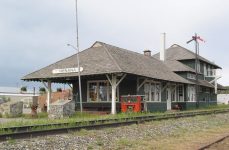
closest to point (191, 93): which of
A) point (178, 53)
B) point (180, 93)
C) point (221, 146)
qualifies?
point (180, 93)

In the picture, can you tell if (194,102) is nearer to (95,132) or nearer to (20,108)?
(20,108)

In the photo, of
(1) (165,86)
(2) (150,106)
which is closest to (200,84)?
(1) (165,86)

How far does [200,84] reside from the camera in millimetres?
38906

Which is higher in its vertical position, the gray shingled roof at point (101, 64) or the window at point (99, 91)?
the gray shingled roof at point (101, 64)

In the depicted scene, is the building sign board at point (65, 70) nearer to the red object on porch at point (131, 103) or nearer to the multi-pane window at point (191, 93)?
the red object on porch at point (131, 103)

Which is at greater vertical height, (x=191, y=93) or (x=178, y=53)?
(x=178, y=53)

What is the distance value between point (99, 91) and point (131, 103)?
428 centimetres

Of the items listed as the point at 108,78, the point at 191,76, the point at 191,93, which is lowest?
the point at 191,93

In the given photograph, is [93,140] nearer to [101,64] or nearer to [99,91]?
[101,64]

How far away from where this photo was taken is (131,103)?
22625mm

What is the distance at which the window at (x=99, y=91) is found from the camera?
2577 cm

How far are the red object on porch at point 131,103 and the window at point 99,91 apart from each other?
2949mm

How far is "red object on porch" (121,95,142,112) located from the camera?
22147mm

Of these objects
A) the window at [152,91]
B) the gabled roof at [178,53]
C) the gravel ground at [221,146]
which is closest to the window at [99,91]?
the window at [152,91]
